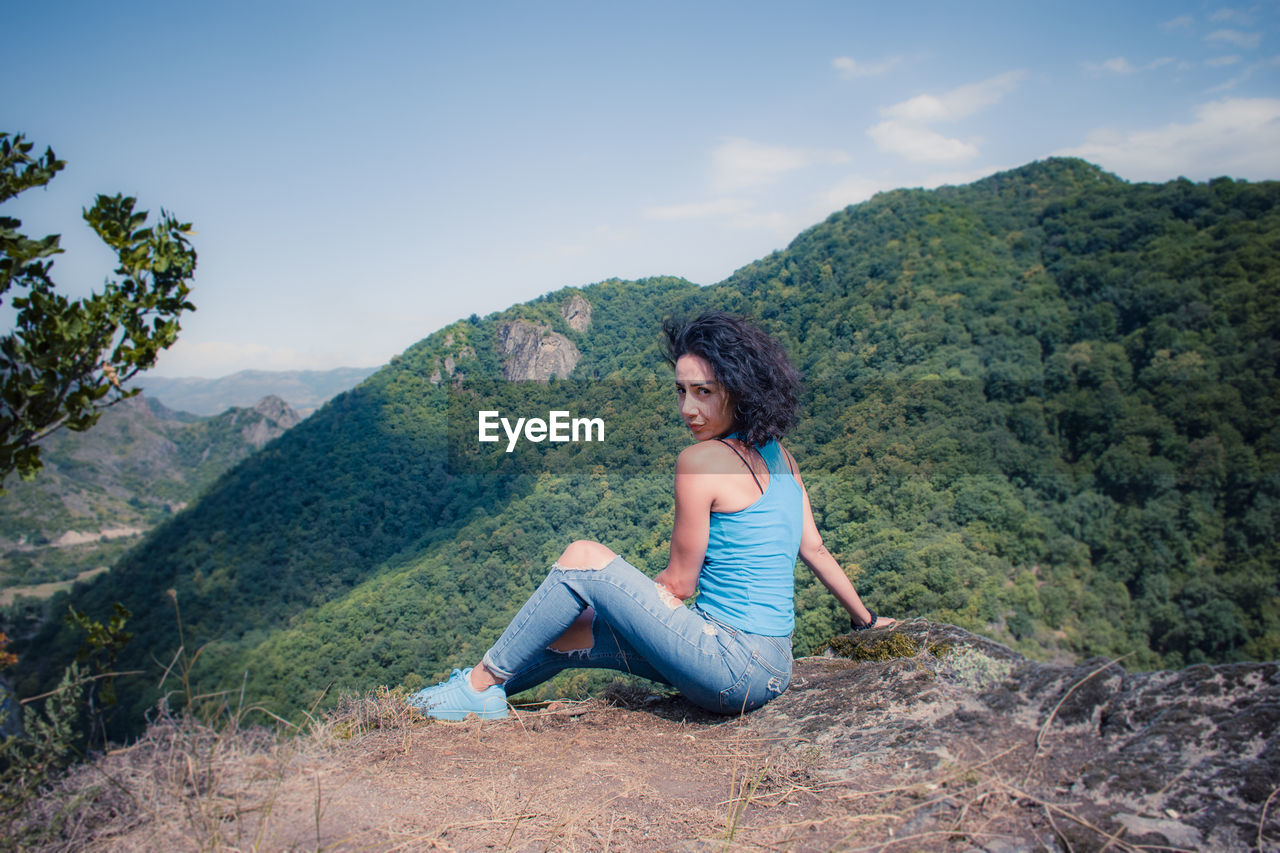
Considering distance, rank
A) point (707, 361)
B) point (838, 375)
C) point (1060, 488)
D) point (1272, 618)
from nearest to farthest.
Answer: point (707, 361) → point (1272, 618) → point (1060, 488) → point (838, 375)

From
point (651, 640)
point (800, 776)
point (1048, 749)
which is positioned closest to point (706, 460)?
point (651, 640)

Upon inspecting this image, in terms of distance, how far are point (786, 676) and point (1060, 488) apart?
34.1 meters

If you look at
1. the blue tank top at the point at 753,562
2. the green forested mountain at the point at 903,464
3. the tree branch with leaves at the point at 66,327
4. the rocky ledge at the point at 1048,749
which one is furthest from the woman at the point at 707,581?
the green forested mountain at the point at 903,464

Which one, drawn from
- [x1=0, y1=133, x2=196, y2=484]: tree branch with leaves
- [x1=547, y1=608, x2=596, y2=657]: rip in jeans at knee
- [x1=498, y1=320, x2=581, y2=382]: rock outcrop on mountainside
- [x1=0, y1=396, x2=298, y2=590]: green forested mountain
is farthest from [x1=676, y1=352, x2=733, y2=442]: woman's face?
[x1=0, y1=396, x2=298, y2=590]: green forested mountain

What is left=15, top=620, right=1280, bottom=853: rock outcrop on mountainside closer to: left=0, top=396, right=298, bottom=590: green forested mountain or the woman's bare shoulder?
the woman's bare shoulder

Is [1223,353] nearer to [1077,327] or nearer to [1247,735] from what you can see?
[1077,327]

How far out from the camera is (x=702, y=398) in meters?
2.68

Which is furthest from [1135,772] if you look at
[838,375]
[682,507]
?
[838,375]

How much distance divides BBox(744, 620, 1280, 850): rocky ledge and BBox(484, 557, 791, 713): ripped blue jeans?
197 mm

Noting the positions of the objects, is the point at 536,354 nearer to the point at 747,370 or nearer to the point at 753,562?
the point at 747,370

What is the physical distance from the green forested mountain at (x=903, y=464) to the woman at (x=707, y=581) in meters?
11.7

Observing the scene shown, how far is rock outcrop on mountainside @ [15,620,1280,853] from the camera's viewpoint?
1.47 metres

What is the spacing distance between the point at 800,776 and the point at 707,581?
808 millimetres

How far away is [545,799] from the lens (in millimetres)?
1960
